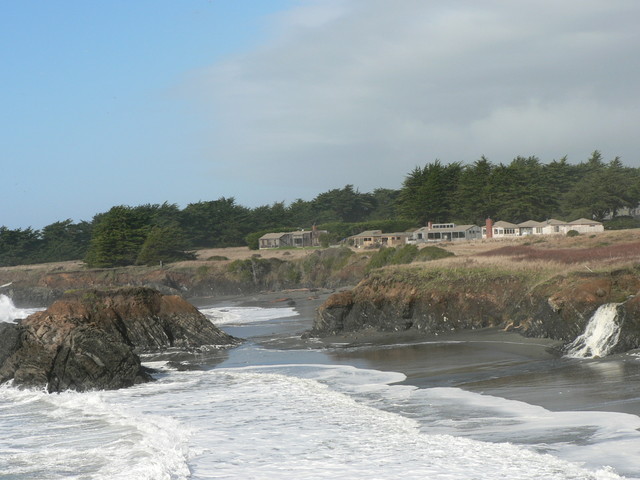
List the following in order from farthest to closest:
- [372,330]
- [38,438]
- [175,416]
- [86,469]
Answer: [372,330], [175,416], [38,438], [86,469]

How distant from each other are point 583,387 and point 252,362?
417 inches

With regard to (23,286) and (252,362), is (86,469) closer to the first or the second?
(252,362)

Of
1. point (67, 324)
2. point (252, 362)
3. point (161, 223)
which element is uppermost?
point (161, 223)

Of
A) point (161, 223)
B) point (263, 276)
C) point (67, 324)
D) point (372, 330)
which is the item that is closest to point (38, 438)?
point (67, 324)

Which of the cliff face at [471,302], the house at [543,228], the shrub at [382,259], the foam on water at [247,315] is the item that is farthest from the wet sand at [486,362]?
the house at [543,228]

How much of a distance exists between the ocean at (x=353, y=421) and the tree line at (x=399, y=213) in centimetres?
6651

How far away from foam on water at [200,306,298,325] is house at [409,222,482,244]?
4808 cm

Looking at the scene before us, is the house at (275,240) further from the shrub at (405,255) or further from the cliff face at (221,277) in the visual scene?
the shrub at (405,255)

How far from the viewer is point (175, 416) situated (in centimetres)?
1509

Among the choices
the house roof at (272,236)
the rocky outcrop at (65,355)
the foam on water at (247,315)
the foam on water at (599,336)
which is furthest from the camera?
the house roof at (272,236)

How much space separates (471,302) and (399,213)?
90824 mm

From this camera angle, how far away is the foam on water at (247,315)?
38125 mm

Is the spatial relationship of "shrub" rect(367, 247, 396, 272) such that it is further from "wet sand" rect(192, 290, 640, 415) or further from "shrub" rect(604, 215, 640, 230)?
"shrub" rect(604, 215, 640, 230)

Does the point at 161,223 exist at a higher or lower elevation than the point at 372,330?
higher
